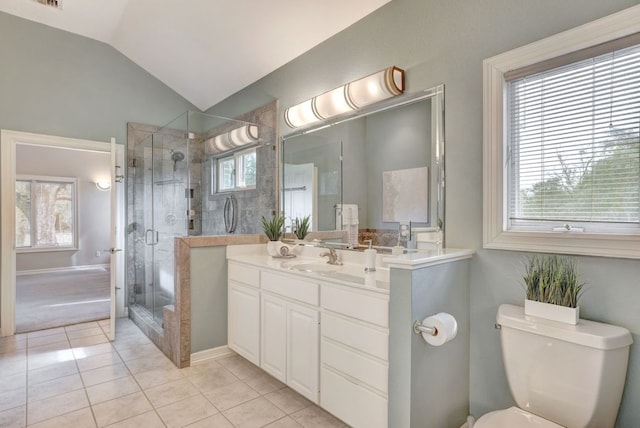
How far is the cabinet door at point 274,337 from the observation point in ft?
7.29

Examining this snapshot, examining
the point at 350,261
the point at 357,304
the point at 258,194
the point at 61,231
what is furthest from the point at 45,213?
the point at 357,304

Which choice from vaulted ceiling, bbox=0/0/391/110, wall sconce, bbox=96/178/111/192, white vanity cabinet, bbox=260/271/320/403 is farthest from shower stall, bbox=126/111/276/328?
wall sconce, bbox=96/178/111/192

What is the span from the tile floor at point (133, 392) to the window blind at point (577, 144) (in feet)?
5.57

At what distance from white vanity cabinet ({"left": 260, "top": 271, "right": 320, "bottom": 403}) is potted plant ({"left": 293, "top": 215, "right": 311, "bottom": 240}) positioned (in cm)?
63

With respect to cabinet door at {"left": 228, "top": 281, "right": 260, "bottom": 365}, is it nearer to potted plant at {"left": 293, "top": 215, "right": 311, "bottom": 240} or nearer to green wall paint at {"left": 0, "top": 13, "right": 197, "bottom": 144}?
potted plant at {"left": 293, "top": 215, "right": 311, "bottom": 240}

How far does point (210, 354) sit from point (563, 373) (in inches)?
96.3

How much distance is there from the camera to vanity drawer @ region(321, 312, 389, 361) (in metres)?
1.62

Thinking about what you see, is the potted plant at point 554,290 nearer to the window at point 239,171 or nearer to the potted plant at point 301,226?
the potted plant at point 301,226

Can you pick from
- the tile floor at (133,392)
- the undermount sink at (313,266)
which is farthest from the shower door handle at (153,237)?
the undermount sink at (313,266)

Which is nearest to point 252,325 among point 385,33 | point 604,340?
point 604,340

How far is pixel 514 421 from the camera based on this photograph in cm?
137

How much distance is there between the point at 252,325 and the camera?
2545mm

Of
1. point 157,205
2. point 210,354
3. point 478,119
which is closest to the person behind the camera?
point 478,119

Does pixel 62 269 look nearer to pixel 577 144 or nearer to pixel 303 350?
pixel 303 350
